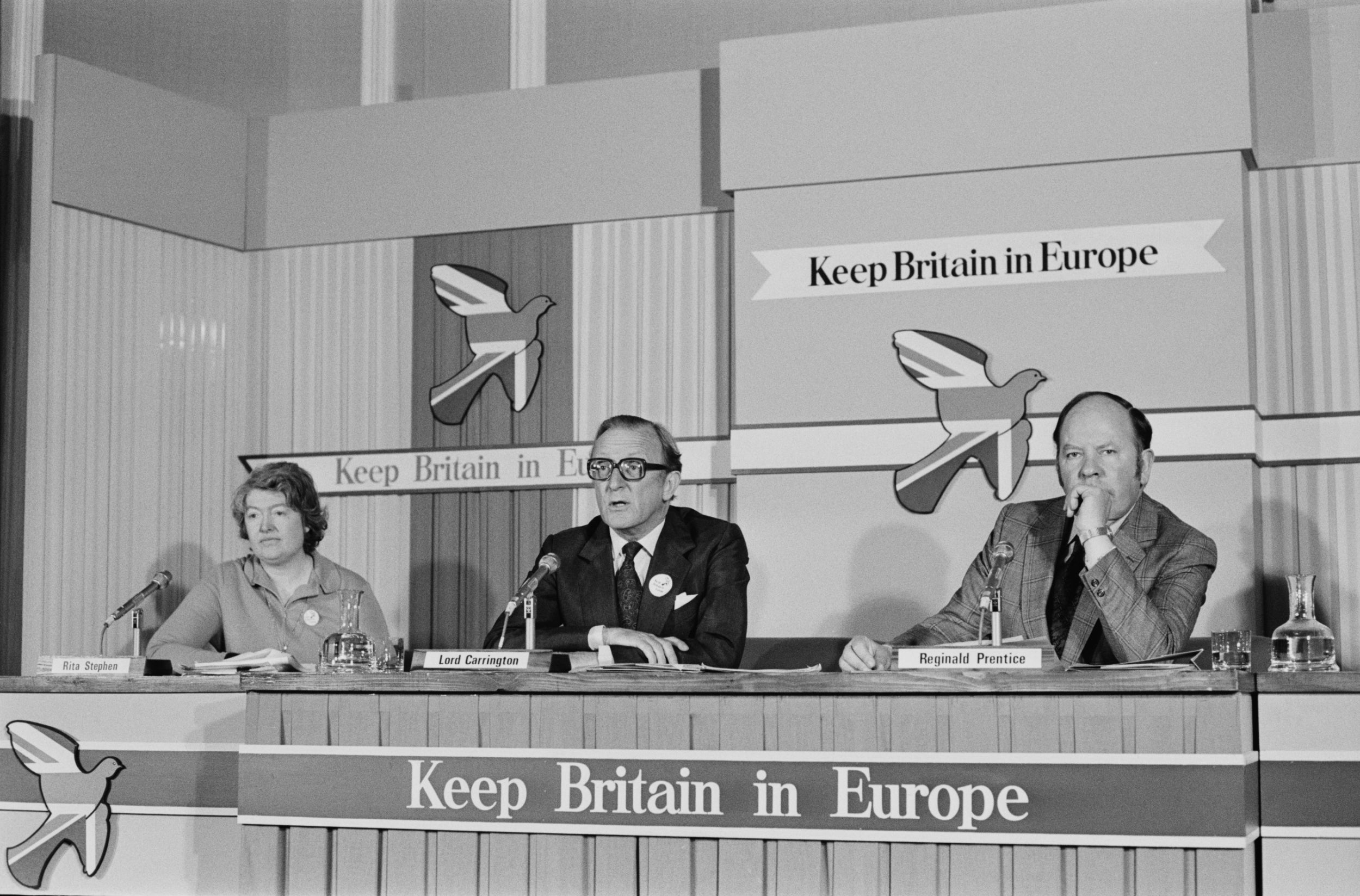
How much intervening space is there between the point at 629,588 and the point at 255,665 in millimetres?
856

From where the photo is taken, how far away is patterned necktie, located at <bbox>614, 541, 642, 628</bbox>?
375 centimetres

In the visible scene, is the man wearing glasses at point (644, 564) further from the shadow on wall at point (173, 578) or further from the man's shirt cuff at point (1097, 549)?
the shadow on wall at point (173, 578)

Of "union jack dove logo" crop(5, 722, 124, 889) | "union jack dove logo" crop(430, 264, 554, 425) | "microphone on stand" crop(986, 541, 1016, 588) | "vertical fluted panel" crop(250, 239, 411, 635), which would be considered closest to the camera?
"microphone on stand" crop(986, 541, 1016, 588)

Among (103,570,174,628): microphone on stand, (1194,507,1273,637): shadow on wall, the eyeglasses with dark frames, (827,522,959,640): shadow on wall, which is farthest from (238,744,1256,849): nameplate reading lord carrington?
(827,522,959,640): shadow on wall

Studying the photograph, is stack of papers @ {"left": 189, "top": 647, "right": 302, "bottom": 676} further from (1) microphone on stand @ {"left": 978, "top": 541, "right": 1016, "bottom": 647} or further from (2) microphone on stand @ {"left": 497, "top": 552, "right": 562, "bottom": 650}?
(1) microphone on stand @ {"left": 978, "top": 541, "right": 1016, "bottom": 647}

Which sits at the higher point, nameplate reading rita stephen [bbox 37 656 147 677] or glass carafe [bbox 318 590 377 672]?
glass carafe [bbox 318 590 377 672]

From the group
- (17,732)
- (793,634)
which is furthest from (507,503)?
(17,732)

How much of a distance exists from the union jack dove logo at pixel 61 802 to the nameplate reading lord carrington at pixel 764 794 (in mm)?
538

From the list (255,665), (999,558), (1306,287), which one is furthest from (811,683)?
(1306,287)

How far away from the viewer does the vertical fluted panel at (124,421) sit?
500cm

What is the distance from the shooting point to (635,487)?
372 cm

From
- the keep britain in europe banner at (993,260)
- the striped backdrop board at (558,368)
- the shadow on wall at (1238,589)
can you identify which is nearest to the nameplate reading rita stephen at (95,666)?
the striped backdrop board at (558,368)

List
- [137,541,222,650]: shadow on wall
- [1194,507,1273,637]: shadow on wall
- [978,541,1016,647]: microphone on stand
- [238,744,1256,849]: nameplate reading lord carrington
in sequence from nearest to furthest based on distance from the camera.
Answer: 1. [238,744,1256,849]: nameplate reading lord carrington
2. [978,541,1016,647]: microphone on stand
3. [1194,507,1273,637]: shadow on wall
4. [137,541,222,650]: shadow on wall

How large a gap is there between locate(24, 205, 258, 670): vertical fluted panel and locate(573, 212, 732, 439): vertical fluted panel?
4.16 ft
